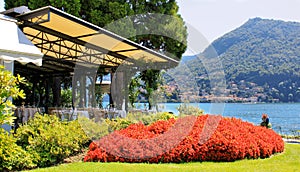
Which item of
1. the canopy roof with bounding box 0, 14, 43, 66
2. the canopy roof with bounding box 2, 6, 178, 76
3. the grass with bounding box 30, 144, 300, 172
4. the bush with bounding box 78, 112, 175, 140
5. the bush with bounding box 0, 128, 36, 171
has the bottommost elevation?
the grass with bounding box 30, 144, 300, 172

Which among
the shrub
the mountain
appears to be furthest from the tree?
the mountain

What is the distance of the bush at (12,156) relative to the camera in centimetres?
655

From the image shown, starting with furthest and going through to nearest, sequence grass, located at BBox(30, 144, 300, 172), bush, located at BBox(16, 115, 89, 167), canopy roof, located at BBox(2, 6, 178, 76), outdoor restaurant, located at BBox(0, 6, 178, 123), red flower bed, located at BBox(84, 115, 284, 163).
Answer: canopy roof, located at BBox(2, 6, 178, 76) < outdoor restaurant, located at BBox(0, 6, 178, 123) < red flower bed, located at BBox(84, 115, 284, 163) < bush, located at BBox(16, 115, 89, 167) < grass, located at BBox(30, 144, 300, 172)

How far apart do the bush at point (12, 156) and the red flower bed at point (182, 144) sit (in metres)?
1.37

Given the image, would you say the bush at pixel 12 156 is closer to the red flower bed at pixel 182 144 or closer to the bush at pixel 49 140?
the bush at pixel 49 140

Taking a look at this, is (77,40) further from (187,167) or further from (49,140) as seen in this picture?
(187,167)

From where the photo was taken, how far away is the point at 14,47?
27.7ft

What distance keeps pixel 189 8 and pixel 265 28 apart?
146ft

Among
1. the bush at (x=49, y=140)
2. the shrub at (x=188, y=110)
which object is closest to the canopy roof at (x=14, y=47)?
the bush at (x=49, y=140)

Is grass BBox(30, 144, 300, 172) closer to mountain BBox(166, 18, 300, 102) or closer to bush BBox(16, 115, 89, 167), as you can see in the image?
bush BBox(16, 115, 89, 167)

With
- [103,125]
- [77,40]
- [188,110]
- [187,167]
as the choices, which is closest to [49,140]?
[103,125]

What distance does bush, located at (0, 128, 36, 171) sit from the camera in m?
6.55

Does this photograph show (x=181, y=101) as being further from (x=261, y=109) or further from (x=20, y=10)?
(x=261, y=109)

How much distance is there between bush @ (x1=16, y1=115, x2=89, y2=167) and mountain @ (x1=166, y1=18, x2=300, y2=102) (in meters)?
22.1
